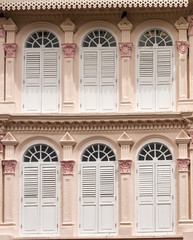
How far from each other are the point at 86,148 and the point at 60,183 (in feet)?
4.40

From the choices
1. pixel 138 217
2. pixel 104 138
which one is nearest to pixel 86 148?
pixel 104 138

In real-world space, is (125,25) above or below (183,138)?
above

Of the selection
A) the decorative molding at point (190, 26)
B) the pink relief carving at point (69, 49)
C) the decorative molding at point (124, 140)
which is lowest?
the decorative molding at point (124, 140)

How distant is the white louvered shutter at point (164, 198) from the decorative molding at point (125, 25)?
4360mm

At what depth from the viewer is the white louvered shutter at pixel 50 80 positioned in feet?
101

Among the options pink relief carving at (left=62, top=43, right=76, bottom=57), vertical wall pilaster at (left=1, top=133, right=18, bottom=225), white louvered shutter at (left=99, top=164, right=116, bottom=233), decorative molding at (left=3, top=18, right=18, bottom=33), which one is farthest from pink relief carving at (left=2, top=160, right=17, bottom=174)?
decorative molding at (left=3, top=18, right=18, bottom=33)

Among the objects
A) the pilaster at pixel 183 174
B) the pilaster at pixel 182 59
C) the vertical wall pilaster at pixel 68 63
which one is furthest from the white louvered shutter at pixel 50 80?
the pilaster at pixel 183 174

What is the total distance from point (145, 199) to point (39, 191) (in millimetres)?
3250

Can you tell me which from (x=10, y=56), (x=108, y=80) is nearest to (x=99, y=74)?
(x=108, y=80)

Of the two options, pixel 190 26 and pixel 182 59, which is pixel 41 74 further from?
pixel 190 26

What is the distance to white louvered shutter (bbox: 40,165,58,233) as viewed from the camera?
30264mm

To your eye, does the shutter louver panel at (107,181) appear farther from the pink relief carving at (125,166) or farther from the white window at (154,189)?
the white window at (154,189)

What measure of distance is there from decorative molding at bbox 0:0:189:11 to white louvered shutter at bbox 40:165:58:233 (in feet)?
16.5

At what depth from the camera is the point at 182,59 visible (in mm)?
30609
